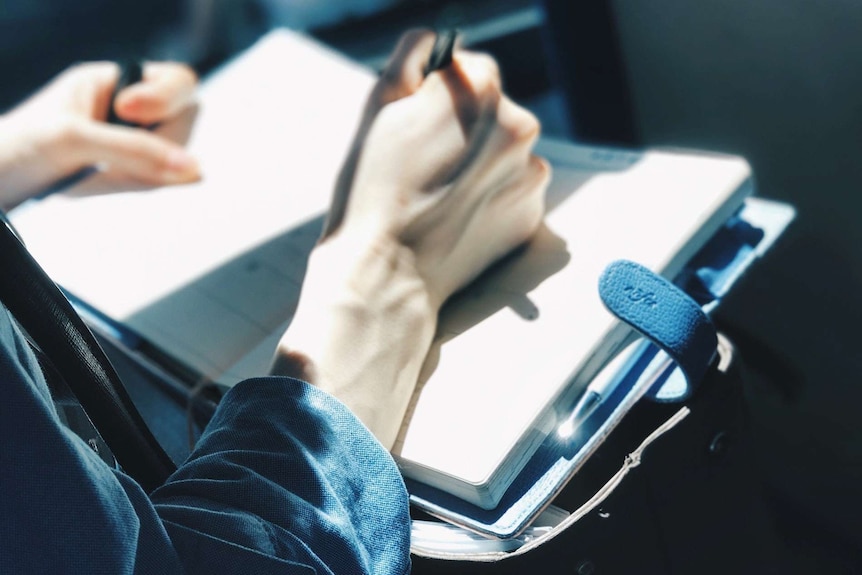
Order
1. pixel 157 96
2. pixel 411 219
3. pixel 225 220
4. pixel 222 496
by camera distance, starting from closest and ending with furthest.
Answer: pixel 222 496
pixel 411 219
pixel 225 220
pixel 157 96

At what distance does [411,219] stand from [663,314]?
5.9 inches

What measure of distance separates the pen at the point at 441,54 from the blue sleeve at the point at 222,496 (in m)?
0.23

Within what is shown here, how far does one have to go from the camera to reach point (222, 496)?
0.33 m

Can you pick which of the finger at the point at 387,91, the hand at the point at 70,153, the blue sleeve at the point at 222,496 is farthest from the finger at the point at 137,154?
the blue sleeve at the point at 222,496

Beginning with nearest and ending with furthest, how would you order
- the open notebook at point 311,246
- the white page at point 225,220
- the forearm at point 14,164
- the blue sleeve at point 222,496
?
1. the blue sleeve at point 222,496
2. the open notebook at point 311,246
3. the white page at point 225,220
4. the forearm at point 14,164

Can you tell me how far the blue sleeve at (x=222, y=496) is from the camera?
27 centimetres

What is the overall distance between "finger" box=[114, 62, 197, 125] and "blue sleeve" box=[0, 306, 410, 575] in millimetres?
399

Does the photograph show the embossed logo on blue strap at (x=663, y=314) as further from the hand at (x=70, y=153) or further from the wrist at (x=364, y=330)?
the hand at (x=70, y=153)

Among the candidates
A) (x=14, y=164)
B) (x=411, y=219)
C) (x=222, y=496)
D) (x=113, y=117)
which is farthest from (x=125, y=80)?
(x=222, y=496)

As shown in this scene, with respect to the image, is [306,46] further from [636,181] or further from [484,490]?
[484,490]

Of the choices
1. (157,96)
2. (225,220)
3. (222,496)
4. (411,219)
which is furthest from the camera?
(157,96)

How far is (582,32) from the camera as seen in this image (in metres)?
0.68

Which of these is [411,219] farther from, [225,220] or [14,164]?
[14,164]

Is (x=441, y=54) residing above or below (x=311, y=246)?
above
